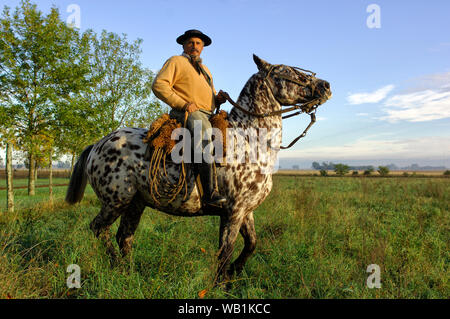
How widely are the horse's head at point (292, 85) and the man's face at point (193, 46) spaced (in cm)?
89

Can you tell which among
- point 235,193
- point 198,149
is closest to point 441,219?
point 235,193

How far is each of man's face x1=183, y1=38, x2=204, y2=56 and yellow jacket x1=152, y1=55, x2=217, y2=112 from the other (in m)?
0.25

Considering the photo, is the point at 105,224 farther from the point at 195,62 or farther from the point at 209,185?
the point at 195,62

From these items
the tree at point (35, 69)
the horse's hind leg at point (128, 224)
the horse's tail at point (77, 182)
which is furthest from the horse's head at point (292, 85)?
the tree at point (35, 69)

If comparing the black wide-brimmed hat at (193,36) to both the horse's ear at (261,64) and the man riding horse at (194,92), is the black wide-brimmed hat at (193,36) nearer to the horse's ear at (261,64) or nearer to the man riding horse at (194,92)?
the man riding horse at (194,92)

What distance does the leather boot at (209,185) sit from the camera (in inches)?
135

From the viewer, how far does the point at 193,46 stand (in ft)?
13.3

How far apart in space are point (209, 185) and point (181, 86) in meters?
1.55

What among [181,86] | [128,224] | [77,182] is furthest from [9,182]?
[181,86]

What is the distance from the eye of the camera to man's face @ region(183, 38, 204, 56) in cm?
404

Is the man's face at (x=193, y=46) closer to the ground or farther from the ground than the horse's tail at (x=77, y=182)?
farther from the ground

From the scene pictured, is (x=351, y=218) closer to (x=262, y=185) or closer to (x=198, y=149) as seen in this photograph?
(x=262, y=185)

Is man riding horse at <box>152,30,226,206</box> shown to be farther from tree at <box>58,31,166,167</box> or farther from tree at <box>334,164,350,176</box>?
tree at <box>334,164,350,176</box>
